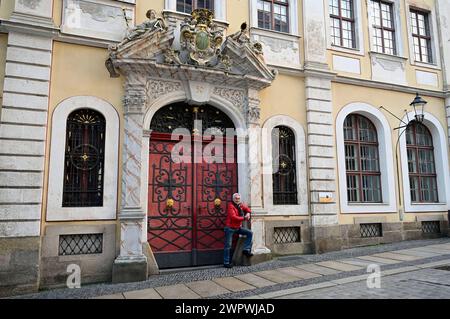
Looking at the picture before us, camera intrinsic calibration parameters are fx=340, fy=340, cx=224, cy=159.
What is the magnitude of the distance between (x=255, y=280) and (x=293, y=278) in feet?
2.45

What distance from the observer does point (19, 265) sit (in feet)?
21.2

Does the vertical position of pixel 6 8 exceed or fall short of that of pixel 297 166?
it exceeds it

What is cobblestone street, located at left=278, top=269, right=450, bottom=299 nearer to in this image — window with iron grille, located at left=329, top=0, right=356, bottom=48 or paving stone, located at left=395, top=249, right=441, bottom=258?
paving stone, located at left=395, top=249, right=441, bottom=258

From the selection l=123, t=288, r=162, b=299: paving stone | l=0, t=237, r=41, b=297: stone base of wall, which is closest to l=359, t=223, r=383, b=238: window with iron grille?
l=123, t=288, r=162, b=299: paving stone

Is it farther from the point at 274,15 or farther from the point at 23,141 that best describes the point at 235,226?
the point at 274,15

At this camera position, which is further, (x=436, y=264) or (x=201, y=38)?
(x=201, y=38)

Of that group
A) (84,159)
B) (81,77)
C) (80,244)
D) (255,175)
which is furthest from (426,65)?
(80,244)

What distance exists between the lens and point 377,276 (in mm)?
6535

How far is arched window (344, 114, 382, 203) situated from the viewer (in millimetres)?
10484

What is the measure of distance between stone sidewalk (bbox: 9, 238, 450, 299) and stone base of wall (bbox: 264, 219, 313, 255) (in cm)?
27

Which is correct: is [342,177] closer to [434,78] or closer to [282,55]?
[282,55]

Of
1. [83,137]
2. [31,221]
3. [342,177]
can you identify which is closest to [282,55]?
[342,177]

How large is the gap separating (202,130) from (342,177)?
4350 mm

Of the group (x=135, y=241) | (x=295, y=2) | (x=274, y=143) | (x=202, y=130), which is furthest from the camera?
(x=295, y=2)
